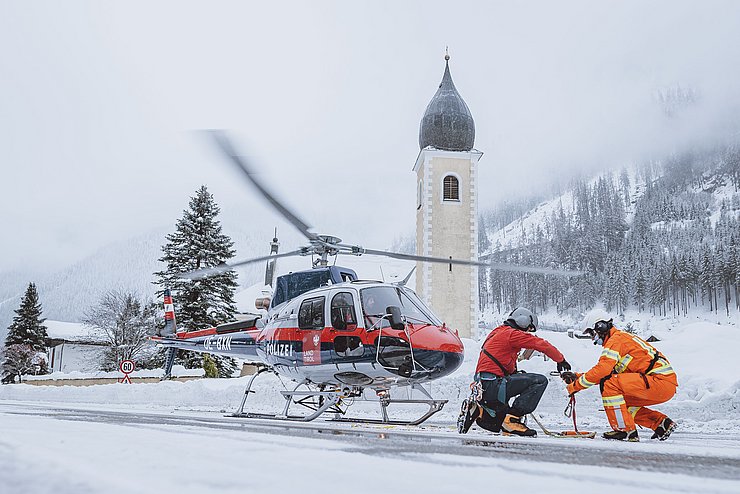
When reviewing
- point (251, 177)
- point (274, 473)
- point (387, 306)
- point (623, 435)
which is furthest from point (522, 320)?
point (274, 473)

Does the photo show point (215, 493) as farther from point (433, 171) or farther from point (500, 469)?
point (433, 171)

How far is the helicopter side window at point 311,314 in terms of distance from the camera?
28.9 ft

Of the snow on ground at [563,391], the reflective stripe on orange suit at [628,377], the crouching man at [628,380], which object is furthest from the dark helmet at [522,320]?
the snow on ground at [563,391]

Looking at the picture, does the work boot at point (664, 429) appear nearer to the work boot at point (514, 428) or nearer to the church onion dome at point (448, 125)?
the work boot at point (514, 428)

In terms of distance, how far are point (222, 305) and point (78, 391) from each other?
13.8 metres

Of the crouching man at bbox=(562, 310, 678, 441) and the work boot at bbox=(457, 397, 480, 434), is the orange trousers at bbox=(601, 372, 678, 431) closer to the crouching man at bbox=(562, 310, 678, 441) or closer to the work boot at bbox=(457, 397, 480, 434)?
the crouching man at bbox=(562, 310, 678, 441)

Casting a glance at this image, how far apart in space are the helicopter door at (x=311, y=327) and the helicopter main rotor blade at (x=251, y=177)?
116 cm

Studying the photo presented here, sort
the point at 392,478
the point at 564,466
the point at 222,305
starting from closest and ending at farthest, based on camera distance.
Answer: the point at 392,478 → the point at 564,466 → the point at 222,305

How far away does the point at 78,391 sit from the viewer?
1933cm

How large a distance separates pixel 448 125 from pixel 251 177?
28.1 m

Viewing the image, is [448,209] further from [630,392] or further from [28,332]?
[28,332]

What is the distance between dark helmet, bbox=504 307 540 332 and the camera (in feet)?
21.8

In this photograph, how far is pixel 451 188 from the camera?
1326 inches

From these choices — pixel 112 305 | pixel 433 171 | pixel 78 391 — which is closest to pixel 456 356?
pixel 78 391
